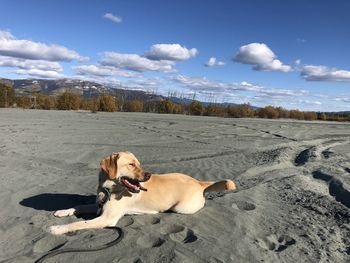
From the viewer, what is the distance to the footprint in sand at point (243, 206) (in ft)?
22.6

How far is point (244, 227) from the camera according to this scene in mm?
5895

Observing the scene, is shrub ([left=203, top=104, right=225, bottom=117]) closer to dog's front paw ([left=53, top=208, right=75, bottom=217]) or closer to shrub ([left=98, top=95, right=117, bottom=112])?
shrub ([left=98, top=95, right=117, bottom=112])

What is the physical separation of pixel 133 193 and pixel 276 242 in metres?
2.02

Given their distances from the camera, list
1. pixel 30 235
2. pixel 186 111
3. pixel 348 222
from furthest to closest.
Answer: pixel 186 111 → pixel 348 222 → pixel 30 235

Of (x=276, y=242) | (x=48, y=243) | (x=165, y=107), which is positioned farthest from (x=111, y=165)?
(x=165, y=107)

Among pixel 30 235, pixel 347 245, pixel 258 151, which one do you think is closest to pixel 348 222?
pixel 347 245

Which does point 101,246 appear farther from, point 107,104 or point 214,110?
point 214,110

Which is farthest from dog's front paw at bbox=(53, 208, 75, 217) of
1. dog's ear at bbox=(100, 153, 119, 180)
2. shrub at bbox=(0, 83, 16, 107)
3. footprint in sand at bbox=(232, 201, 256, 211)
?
shrub at bbox=(0, 83, 16, 107)

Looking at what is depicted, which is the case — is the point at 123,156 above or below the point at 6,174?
above

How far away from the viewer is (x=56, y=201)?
696 centimetres

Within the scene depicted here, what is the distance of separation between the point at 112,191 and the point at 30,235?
1184 millimetres

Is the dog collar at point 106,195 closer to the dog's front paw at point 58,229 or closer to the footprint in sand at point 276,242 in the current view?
the dog's front paw at point 58,229

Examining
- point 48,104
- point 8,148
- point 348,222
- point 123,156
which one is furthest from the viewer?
point 48,104

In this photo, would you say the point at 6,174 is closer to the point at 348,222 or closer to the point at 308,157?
the point at 348,222
